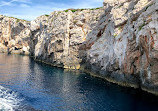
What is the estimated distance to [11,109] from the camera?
2452 centimetres

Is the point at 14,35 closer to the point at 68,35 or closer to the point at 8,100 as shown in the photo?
the point at 68,35

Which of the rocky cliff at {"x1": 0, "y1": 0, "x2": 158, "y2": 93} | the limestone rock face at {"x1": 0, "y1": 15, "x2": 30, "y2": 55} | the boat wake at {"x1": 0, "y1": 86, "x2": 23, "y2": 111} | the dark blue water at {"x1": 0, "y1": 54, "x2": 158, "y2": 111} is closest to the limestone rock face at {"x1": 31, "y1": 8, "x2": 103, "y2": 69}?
the rocky cliff at {"x1": 0, "y1": 0, "x2": 158, "y2": 93}

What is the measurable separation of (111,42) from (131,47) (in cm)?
1112

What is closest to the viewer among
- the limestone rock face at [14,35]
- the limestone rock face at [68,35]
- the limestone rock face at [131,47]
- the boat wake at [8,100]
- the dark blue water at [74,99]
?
the boat wake at [8,100]

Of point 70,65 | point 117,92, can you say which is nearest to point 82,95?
point 117,92

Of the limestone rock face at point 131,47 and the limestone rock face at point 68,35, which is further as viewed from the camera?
the limestone rock face at point 68,35

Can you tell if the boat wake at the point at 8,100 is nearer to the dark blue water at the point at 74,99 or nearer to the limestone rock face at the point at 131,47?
the dark blue water at the point at 74,99

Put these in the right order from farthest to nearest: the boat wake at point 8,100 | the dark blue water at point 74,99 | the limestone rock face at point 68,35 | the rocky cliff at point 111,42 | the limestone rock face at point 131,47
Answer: the limestone rock face at point 68,35 < the rocky cliff at point 111,42 < the limestone rock face at point 131,47 < the dark blue water at point 74,99 < the boat wake at point 8,100

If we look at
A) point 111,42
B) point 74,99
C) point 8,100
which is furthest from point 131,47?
point 8,100

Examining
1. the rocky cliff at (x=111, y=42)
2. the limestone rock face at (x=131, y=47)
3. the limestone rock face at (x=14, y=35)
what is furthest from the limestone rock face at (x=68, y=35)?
the limestone rock face at (x=14, y=35)

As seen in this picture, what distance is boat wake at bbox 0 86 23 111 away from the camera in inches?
991

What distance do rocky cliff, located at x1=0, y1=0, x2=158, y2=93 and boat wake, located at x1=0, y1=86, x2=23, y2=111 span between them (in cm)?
2757

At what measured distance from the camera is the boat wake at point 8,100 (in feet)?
82.6

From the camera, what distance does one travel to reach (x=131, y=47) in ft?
125
